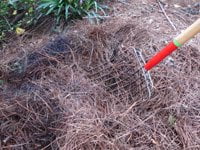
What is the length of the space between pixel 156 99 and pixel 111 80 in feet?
1.12

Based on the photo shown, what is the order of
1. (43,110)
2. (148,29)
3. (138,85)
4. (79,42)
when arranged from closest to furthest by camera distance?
(43,110) < (138,85) < (79,42) < (148,29)

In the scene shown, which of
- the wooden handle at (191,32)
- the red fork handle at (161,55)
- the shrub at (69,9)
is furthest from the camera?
the shrub at (69,9)

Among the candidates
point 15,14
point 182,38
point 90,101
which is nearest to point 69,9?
point 15,14

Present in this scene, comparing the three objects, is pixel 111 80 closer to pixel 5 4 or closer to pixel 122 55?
pixel 122 55

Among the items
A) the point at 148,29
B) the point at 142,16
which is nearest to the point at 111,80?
the point at 148,29

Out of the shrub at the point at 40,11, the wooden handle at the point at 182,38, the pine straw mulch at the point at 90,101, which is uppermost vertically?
the wooden handle at the point at 182,38

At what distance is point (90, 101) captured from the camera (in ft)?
6.47

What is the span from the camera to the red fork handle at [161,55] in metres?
1.82

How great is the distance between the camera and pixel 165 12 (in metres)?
2.88

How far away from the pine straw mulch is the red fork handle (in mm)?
128

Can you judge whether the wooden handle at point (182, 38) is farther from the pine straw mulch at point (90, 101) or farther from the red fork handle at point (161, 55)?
the pine straw mulch at point (90, 101)

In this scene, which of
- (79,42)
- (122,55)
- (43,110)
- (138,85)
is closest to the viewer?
(43,110)

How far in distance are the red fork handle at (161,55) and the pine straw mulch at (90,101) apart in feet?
0.42

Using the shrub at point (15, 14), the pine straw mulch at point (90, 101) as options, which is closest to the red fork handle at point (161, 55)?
the pine straw mulch at point (90, 101)
